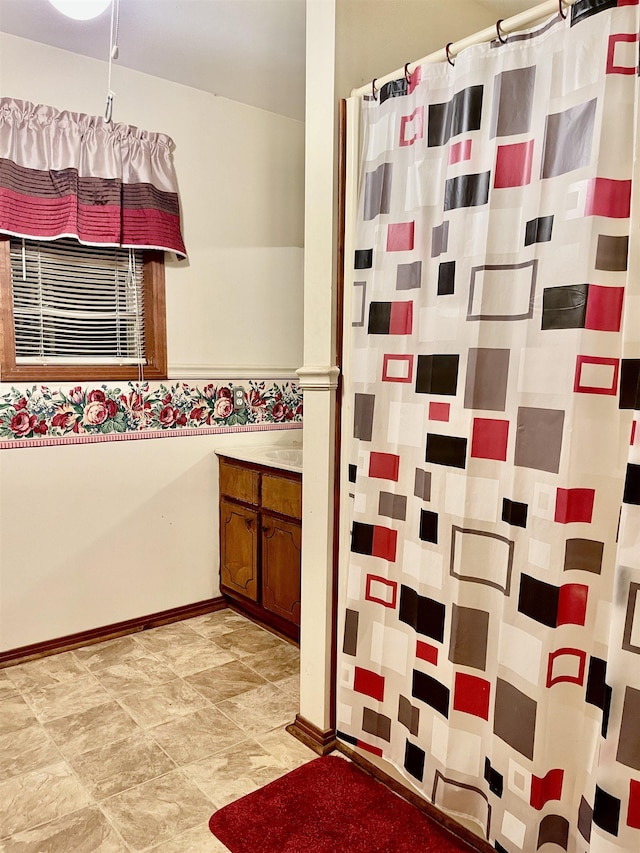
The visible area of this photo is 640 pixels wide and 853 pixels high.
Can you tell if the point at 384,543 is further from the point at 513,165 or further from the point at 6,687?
the point at 6,687

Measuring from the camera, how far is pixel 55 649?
110 inches

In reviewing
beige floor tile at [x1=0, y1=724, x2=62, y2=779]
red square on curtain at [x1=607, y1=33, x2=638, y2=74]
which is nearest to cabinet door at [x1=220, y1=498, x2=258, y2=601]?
beige floor tile at [x1=0, y1=724, x2=62, y2=779]

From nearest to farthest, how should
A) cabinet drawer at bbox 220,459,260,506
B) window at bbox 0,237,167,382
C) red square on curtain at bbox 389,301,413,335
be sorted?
red square on curtain at bbox 389,301,413,335 → window at bbox 0,237,167,382 → cabinet drawer at bbox 220,459,260,506

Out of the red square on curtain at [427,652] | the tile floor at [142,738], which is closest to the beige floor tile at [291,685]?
the tile floor at [142,738]

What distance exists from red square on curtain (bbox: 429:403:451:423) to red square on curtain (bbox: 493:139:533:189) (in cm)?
55

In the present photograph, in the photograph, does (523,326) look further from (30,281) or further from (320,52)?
(30,281)

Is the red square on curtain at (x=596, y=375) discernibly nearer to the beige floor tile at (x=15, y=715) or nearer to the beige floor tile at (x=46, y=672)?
Result: the beige floor tile at (x=15, y=715)

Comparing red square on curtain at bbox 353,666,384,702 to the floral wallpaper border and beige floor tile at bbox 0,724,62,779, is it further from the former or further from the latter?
the floral wallpaper border

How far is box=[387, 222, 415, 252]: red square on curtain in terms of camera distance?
170 cm

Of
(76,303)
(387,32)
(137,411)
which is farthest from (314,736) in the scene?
(387,32)

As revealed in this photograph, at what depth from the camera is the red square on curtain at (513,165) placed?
1409 mm

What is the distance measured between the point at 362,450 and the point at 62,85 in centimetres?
212

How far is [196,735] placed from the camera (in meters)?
2.20

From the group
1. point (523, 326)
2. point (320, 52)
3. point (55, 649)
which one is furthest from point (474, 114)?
point (55, 649)
